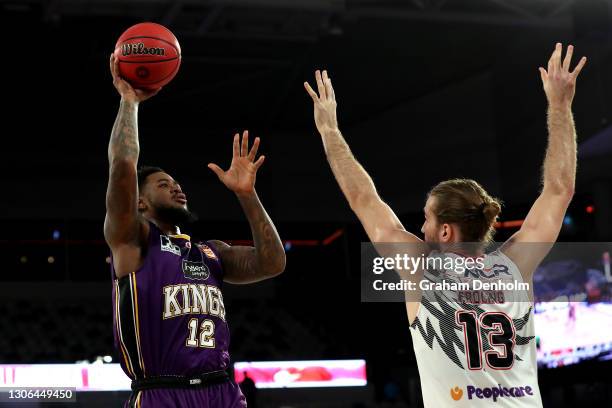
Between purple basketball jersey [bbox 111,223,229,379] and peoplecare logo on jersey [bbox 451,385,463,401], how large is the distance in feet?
4.87

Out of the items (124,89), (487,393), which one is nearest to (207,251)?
(124,89)

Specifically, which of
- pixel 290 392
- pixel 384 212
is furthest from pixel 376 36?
pixel 384 212

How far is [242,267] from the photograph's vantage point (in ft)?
14.8

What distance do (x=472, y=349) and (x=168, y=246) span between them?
5.97ft

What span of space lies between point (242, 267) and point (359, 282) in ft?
47.4

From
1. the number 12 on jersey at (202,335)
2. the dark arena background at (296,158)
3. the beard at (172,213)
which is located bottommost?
the number 12 on jersey at (202,335)

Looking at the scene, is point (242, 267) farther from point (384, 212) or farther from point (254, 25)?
point (254, 25)

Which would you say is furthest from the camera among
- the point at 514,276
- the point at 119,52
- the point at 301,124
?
the point at 301,124

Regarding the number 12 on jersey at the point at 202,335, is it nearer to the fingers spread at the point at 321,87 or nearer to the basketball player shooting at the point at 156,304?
the basketball player shooting at the point at 156,304

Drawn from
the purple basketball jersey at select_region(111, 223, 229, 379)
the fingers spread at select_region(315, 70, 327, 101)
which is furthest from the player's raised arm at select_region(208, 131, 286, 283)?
the fingers spread at select_region(315, 70, 327, 101)

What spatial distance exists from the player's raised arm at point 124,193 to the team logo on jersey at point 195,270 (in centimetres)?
26

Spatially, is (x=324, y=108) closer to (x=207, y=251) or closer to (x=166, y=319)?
(x=207, y=251)

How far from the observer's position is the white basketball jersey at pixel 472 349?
2936 millimetres

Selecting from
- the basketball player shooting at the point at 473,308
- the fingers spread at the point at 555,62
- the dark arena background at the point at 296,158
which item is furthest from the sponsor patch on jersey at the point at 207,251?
the dark arena background at the point at 296,158
